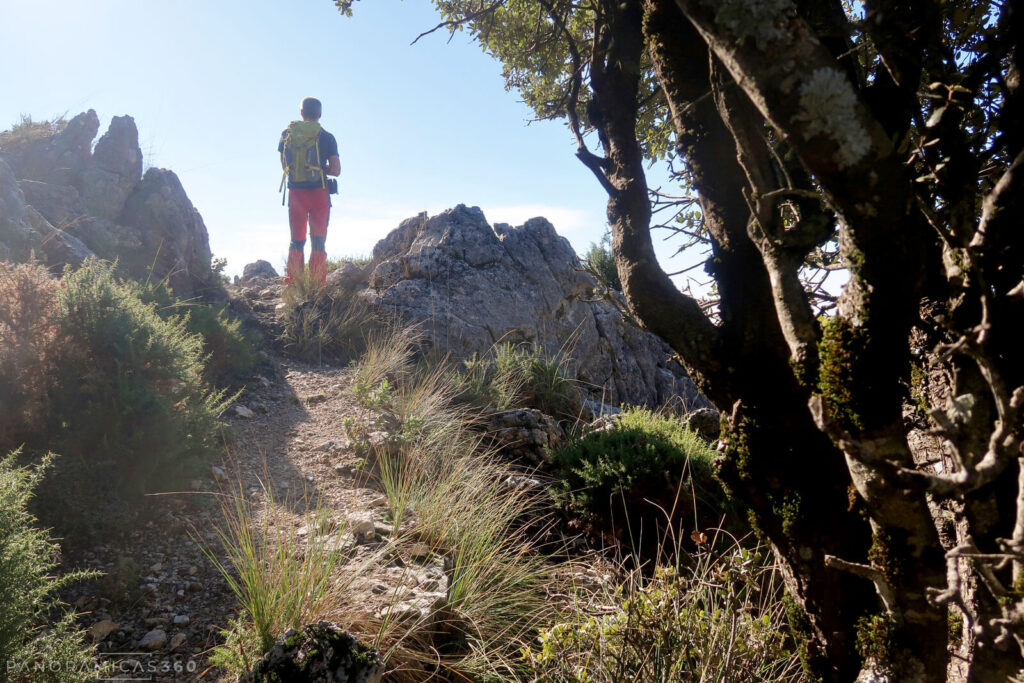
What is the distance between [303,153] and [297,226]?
3.72 feet

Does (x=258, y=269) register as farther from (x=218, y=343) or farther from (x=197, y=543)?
(x=197, y=543)

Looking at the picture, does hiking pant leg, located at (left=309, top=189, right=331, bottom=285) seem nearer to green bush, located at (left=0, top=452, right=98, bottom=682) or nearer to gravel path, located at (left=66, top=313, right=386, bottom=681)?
gravel path, located at (left=66, top=313, right=386, bottom=681)

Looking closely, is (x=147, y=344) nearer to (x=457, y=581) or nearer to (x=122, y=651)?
(x=122, y=651)

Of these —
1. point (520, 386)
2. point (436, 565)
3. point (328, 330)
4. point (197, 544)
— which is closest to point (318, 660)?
point (436, 565)

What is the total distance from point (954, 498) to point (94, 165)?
1267cm

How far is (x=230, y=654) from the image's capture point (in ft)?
7.77

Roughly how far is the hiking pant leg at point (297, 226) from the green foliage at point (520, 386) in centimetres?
367

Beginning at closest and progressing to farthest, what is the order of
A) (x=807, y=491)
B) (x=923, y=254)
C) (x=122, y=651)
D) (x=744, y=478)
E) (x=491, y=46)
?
(x=923, y=254)
(x=807, y=491)
(x=744, y=478)
(x=122, y=651)
(x=491, y=46)

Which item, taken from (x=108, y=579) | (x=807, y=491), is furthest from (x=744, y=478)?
(x=108, y=579)

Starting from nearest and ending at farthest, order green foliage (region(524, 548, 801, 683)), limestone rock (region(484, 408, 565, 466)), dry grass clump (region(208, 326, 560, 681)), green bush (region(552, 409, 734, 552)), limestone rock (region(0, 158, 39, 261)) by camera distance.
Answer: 1. green foliage (region(524, 548, 801, 683))
2. dry grass clump (region(208, 326, 560, 681))
3. green bush (region(552, 409, 734, 552))
4. limestone rock (region(484, 408, 565, 466))
5. limestone rock (region(0, 158, 39, 261))

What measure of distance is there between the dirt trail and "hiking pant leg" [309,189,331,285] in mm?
3471

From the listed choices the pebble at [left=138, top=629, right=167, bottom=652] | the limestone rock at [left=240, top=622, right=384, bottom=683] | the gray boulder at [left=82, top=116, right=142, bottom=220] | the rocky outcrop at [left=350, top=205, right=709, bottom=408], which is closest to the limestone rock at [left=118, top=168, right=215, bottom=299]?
the gray boulder at [left=82, top=116, right=142, bottom=220]

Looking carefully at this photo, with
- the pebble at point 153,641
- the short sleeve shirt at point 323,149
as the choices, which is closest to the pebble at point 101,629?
the pebble at point 153,641

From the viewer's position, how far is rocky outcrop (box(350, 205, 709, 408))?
8.11 m
